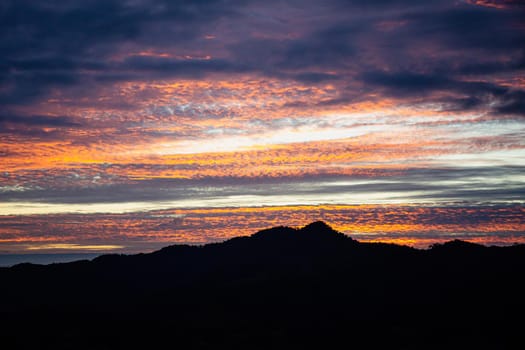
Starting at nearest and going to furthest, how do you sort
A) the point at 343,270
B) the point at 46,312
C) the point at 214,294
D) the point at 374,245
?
the point at 46,312 < the point at 214,294 < the point at 343,270 < the point at 374,245

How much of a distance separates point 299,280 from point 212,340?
44961mm

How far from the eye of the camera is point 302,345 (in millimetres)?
115625

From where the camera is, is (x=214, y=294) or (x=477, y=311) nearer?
(x=477, y=311)

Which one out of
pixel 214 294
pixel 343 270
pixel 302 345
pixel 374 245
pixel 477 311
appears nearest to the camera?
pixel 302 345

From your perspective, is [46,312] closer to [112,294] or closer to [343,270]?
[112,294]

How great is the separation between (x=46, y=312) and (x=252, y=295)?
5007 centimetres

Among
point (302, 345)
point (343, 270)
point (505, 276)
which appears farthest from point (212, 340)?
point (505, 276)

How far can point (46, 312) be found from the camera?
13862 cm

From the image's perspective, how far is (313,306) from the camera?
137m

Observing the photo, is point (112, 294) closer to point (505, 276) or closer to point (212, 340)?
point (212, 340)

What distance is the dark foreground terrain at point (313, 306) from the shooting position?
11531 centimetres

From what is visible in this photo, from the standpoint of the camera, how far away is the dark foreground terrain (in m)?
115

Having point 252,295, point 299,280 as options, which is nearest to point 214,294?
point 252,295

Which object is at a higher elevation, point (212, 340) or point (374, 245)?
point (374, 245)
